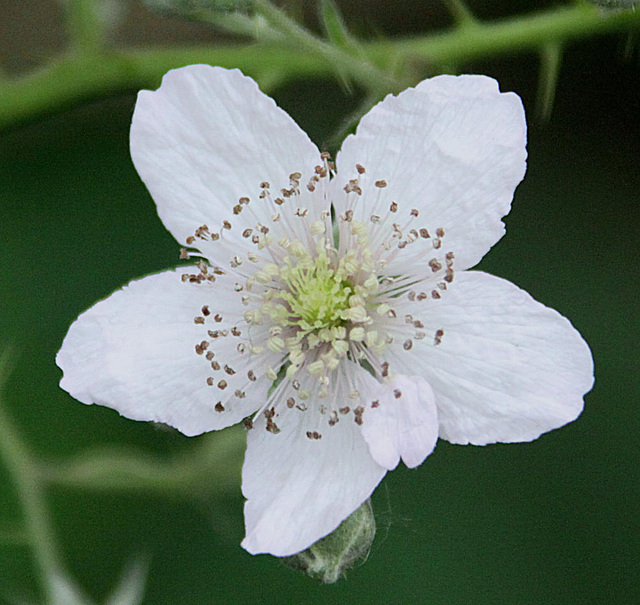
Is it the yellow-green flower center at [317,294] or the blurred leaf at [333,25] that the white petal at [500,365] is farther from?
the blurred leaf at [333,25]

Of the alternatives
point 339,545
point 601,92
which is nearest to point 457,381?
point 339,545

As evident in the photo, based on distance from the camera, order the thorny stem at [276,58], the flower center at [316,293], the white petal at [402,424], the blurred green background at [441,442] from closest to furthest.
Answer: the white petal at [402,424], the flower center at [316,293], the thorny stem at [276,58], the blurred green background at [441,442]

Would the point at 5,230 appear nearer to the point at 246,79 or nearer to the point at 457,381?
the point at 246,79

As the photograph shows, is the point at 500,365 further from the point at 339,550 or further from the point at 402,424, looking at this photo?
the point at 339,550

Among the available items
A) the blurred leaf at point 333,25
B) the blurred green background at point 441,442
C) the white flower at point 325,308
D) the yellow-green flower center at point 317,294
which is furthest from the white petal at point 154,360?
the blurred green background at point 441,442

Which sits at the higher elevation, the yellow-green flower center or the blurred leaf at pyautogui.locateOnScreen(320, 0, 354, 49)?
the blurred leaf at pyautogui.locateOnScreen(320, 0, 354, 49)

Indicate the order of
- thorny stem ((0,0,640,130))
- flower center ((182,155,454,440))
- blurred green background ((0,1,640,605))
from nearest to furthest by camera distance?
1. flower center ((182,155,454,440))
2. thorny stem ((0,0,640,130))
3. blurred green background ((0,1,640,605))

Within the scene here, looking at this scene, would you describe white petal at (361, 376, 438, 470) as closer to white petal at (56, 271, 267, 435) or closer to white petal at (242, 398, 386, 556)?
white petal at (242, 398, 386, 556)

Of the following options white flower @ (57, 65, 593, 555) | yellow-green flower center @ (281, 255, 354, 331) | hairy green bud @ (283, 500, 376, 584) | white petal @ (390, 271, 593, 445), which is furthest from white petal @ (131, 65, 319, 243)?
hairy green bud @ (283, 500, 376, 584)
